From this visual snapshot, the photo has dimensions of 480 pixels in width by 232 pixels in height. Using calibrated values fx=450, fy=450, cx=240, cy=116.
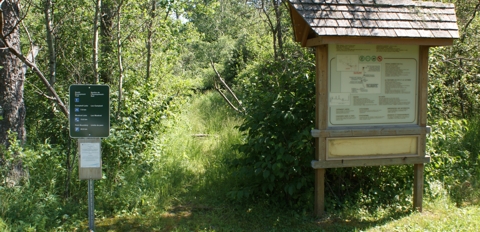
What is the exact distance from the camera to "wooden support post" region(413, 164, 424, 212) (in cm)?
605

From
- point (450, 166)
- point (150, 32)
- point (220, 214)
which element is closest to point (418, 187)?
point (450, 166)

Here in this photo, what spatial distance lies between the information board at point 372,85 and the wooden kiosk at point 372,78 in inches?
0.4

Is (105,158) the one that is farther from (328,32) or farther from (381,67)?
(381,67)

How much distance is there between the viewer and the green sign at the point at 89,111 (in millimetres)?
4566

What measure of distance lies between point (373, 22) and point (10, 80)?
16.3 ft

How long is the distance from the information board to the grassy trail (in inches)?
50.5

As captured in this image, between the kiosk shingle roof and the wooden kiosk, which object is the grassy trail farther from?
the kiosk shingle roof

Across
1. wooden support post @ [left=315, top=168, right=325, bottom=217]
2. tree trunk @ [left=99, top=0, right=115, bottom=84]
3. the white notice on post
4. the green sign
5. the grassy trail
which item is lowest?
the grassy trail

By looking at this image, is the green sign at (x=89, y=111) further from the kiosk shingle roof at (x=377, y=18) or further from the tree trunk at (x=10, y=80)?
the kiosk shingle roof at (x=377, y=18)

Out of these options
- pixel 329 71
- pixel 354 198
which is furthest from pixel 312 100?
pixel 354 198

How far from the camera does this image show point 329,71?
223 inches

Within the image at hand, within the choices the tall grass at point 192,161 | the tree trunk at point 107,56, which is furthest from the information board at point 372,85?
the tree trunk at point 107,56

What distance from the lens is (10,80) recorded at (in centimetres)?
632

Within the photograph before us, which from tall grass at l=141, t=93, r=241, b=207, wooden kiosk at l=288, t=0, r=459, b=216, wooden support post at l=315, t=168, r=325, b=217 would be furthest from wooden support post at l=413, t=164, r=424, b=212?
tall grass at l=141, t=93, r=241, b=207
